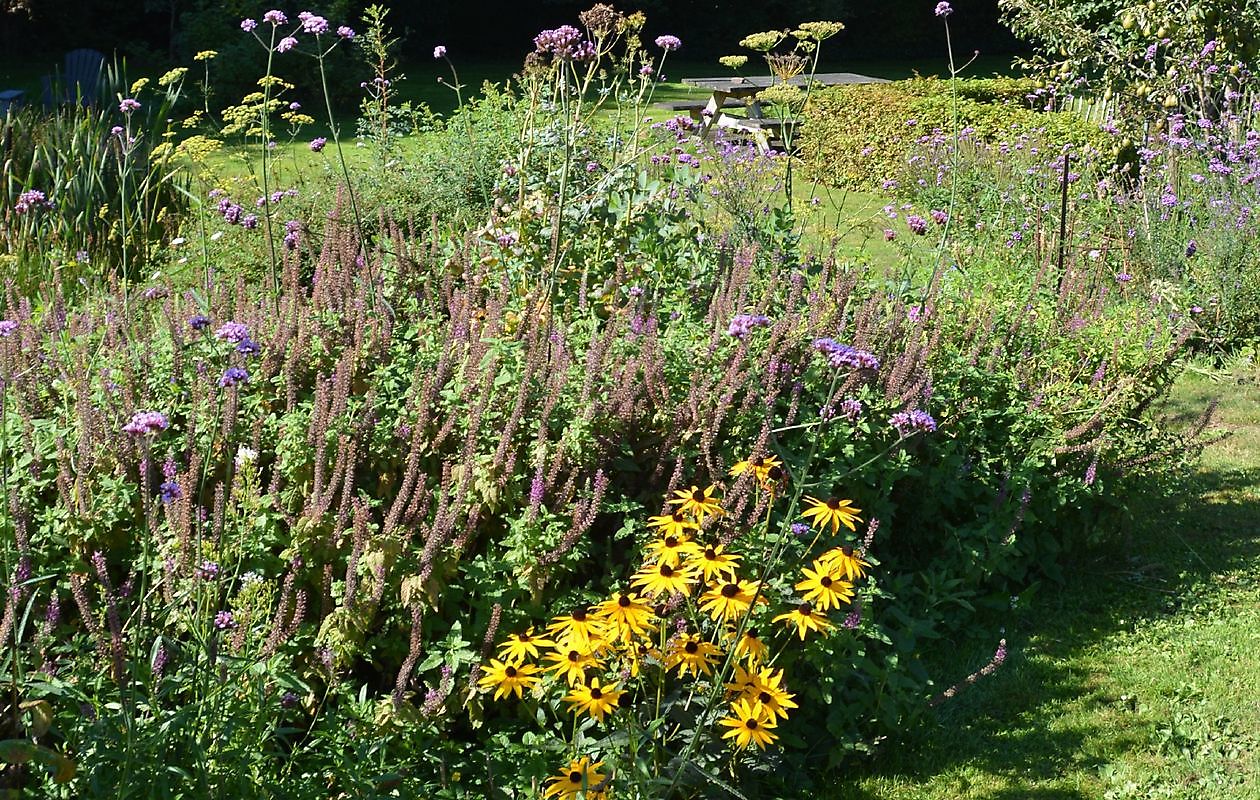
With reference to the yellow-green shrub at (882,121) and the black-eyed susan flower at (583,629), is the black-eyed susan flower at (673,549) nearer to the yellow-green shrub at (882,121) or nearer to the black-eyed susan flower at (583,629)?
the black-eyed susan flower at (583,629)

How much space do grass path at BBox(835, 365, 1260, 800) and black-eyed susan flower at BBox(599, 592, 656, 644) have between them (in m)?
1.05

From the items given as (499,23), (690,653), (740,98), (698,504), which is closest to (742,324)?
(698,504)

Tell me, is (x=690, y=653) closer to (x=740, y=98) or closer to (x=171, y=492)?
(x=171, y=492)

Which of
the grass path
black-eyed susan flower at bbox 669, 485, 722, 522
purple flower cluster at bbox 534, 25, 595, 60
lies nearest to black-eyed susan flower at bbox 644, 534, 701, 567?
black-eyed susan flower at bbox 669, 485, 722, 522

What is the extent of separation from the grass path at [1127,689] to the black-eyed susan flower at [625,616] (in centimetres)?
105

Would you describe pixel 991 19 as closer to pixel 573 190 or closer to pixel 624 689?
pixel 573 190

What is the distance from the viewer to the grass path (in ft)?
10.4

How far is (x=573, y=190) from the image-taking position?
4.86 metres

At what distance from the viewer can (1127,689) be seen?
3.58m

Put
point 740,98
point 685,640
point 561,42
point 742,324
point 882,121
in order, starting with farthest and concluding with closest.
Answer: point 740,98, point 882,121, point 561,42, point 742,324, point 685,640

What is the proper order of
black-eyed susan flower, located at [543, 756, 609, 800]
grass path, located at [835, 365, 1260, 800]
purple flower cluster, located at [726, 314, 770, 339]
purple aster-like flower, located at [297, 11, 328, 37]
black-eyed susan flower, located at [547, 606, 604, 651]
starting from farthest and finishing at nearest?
purple aster-like flower, located at [297, 11, 328, 37] → grass path, located at [835, 365, 1260, 800] → purple flower cluster, located at [726, 314, 770, 339] → black-eyed susan flower, located at [543, 756, 609, 800] → black-eyed susan flower, located at [547, 606, 604, 651]

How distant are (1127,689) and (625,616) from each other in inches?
78.0

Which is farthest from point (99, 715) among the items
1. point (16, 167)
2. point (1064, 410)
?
point (16, 167)

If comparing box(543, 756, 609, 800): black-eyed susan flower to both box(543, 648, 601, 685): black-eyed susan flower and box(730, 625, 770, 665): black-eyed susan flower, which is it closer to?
box(543, 648, 601, 685): black-eyed susan flower
